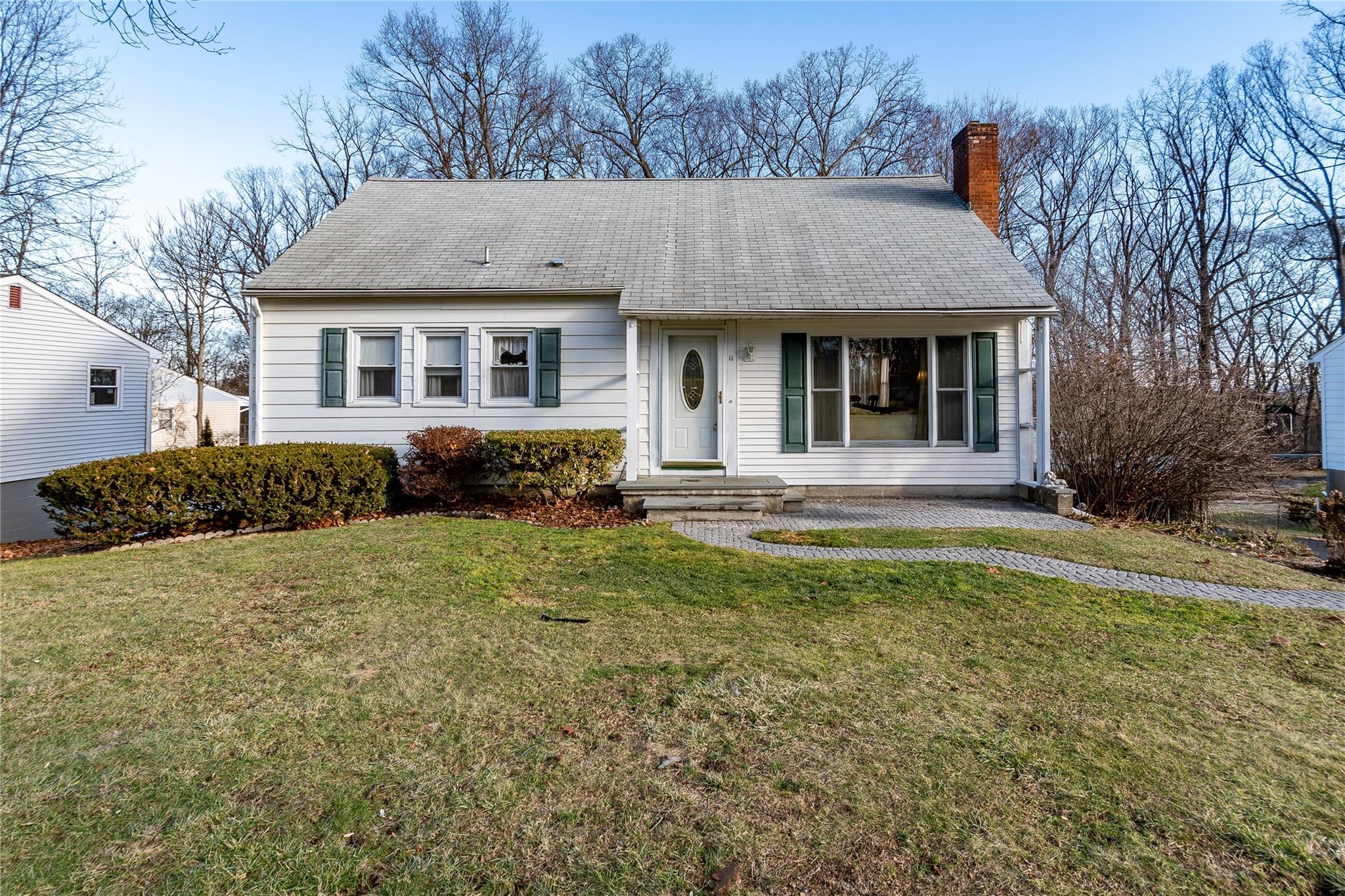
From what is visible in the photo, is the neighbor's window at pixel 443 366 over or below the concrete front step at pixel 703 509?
over

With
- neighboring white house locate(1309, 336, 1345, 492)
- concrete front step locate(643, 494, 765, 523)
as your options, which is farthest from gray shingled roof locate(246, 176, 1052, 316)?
neighboring white house locate(1309, 336, 1345, 492)

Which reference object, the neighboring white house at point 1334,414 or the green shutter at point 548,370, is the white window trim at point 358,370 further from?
the neighboring white house at point 1334,414

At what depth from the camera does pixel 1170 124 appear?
26.2m

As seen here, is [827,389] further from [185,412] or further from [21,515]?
[185,412]

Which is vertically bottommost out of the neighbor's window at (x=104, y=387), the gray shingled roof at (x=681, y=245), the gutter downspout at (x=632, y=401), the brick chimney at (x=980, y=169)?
the gutter downspout at (x=632, y=401)

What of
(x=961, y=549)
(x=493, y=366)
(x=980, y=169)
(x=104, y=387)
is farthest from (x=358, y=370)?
(x=104, y=387)

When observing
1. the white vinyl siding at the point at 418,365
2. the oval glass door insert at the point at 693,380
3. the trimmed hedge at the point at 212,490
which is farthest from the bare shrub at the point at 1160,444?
the trimmed hedge at the point at 212,490

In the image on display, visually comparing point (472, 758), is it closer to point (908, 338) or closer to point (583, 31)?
point (908, 338)

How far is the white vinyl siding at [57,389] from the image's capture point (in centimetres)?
1516

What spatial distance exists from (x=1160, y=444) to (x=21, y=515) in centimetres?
2367

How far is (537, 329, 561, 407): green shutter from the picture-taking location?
10281mm

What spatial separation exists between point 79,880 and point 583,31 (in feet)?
95.8

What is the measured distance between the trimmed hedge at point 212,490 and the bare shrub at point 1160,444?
10.9 meters

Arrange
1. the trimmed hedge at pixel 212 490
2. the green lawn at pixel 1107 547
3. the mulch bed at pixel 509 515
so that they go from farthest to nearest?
the mulch bed at pixel 509 515, the trimmed hedge at pixel 212 490, the green lawn at pixel 1107 547
